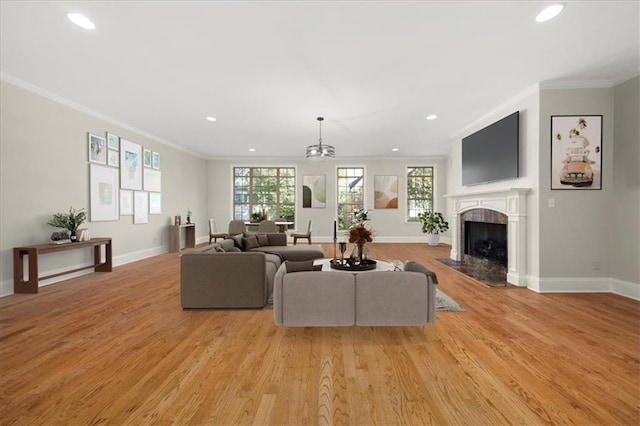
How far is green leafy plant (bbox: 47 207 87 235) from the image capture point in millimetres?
4801

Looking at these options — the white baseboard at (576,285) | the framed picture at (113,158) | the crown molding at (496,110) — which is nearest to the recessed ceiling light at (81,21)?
the framed picture at (113,158)

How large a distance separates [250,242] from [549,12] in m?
5.05

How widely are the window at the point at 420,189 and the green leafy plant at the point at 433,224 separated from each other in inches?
33.3

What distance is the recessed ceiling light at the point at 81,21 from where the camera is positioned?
2.80 metres

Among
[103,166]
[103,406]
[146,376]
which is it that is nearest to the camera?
[103,406]

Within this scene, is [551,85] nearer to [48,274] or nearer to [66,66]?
[66,66]

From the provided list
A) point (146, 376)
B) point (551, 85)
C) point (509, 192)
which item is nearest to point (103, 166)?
point (146, 376)

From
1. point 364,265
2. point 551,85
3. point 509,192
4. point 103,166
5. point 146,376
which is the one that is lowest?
point 146,376

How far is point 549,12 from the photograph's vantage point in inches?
107

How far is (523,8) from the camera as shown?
266 cm

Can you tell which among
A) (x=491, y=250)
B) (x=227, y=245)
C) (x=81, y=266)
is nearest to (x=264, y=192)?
(x=81, y=266)

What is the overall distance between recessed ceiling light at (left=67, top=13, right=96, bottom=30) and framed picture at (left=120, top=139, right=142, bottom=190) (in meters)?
3.88

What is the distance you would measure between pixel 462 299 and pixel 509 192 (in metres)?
2.01

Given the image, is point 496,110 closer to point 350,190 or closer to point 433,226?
point 433,226
